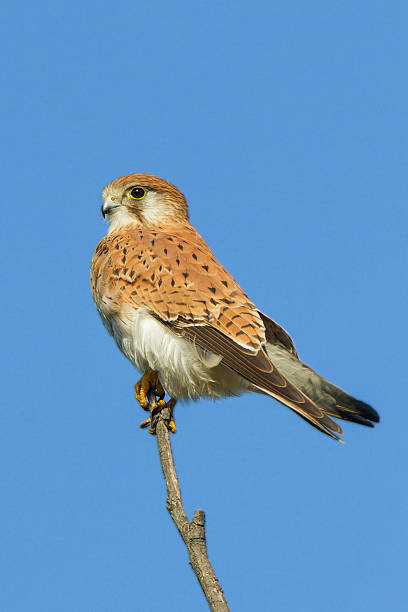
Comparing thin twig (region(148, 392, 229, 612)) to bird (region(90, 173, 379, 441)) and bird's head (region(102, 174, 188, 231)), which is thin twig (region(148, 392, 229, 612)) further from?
bird's head (region(102, 174, 188, 231))

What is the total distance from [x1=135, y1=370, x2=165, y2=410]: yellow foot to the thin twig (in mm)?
829

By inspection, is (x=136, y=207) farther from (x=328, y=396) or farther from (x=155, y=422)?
(x=328, y=396)

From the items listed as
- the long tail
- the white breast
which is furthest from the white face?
the long tail

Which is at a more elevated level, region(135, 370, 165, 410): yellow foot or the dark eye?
the dark eye

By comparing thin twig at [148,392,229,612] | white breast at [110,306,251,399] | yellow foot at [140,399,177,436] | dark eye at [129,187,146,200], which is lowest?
thin twig at [148,392,229,612]

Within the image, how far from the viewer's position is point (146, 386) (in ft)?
14.9

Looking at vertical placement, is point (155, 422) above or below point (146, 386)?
below

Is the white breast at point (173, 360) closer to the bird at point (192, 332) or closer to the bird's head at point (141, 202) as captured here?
the bird at point (192, 332)

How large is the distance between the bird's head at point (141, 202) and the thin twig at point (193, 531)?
6.83ft

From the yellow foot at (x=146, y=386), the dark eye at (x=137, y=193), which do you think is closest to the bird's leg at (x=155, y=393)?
the yellow foot at (x=146, y=386)

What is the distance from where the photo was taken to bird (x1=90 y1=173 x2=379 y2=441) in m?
4.27

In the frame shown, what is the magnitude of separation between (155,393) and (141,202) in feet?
4.83

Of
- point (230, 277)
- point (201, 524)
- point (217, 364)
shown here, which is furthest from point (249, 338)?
A: point (201, 524)

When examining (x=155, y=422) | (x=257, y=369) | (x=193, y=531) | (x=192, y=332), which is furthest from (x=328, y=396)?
(x=193, y=531)
